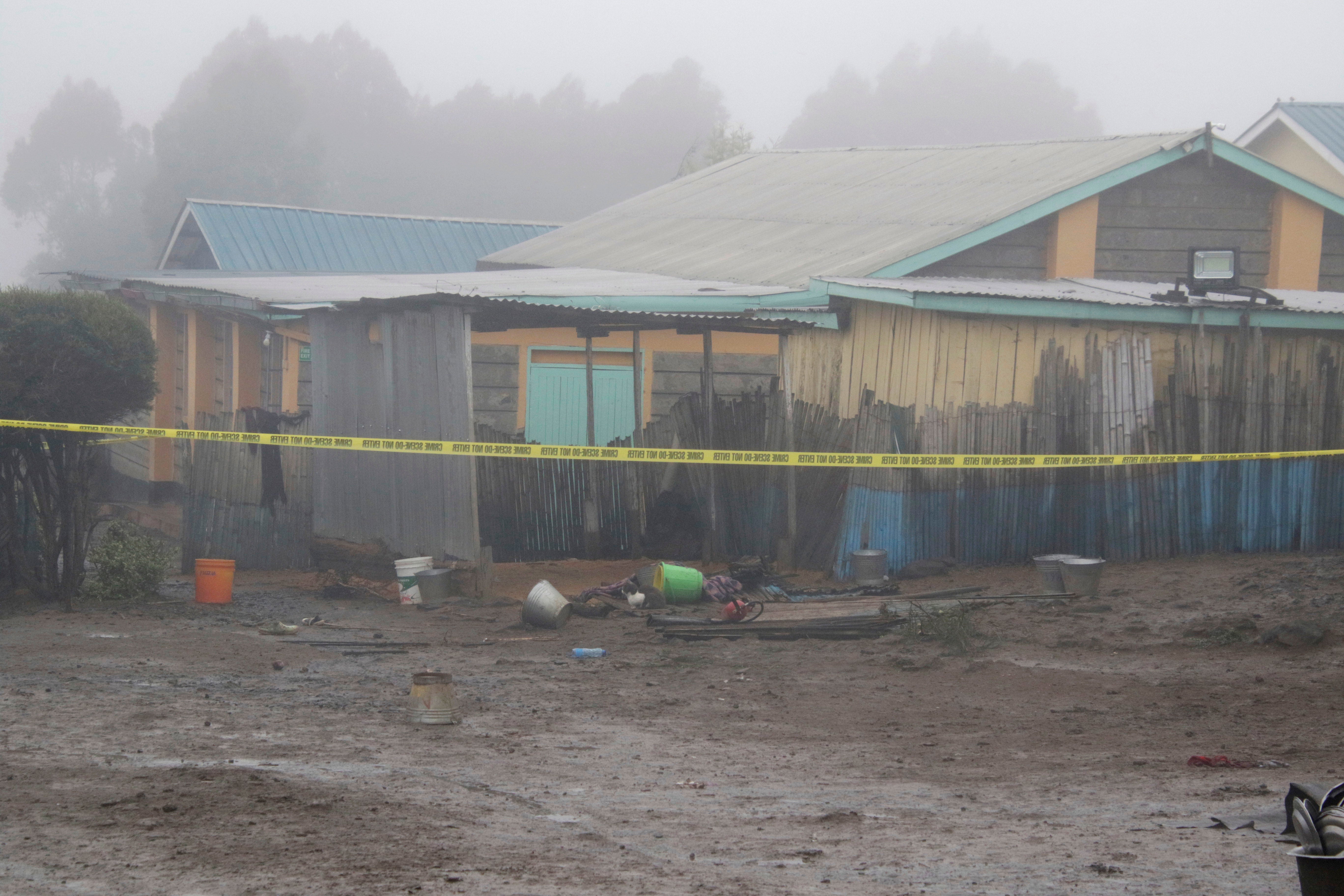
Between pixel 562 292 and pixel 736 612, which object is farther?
pixel 562 292

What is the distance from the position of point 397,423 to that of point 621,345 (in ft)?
15.2

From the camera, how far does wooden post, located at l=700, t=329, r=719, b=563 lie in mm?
13461

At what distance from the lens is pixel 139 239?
68000 millimetres

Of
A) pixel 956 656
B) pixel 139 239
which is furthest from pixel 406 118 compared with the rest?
pixel 956 656

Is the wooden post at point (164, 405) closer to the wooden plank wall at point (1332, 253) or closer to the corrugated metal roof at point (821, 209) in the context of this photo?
the corrugated metal roof at point (821, 209)

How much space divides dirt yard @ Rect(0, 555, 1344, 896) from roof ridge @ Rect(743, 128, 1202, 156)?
6796mm

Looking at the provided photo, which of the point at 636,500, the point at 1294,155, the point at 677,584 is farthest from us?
the point at 1294,155

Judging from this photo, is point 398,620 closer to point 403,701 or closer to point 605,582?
point 605,582

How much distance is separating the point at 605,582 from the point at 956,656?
15.2ft

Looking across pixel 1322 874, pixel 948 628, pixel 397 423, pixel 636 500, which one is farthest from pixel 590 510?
pixel 1322 874

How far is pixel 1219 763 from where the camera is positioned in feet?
19.8

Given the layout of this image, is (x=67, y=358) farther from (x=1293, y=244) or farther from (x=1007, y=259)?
(x=1293, y=244)

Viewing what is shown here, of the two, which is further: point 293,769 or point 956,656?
point 956,656

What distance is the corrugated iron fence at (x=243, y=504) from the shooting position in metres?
13.8
